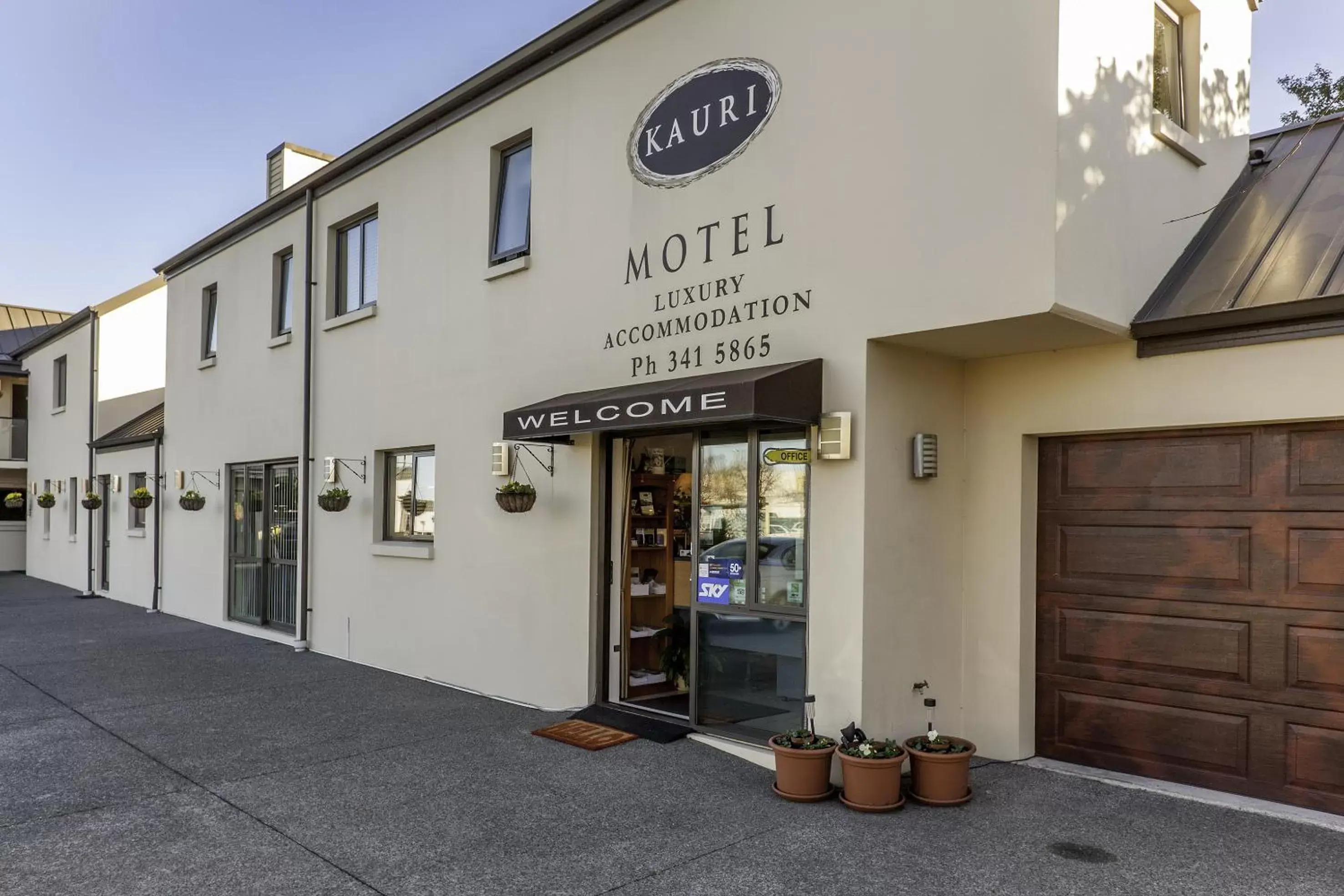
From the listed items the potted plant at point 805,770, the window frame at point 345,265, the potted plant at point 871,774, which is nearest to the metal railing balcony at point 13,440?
the window frame at point 345,265

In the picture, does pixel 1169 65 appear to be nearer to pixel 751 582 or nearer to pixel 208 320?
pixel 751 582

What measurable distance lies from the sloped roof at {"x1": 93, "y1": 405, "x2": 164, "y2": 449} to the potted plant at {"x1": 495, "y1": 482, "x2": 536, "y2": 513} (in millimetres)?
10438

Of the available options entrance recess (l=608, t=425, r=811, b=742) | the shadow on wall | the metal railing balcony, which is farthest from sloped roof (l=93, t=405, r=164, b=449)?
the shadow on wall

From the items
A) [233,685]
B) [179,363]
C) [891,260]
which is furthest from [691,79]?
[179,363]

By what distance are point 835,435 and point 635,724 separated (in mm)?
2916

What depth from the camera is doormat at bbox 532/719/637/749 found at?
698 cm

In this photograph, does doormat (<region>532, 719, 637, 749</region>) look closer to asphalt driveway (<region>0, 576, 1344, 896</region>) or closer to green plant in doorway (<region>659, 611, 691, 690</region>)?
asphalt driveway (<region>0, 576, 1344, 896</region>)

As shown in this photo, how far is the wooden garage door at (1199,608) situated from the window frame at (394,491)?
6472mm

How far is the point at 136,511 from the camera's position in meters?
17.4

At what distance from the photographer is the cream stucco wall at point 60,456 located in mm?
20203

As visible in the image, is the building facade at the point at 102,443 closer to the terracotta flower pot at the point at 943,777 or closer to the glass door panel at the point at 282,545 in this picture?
the glass door panel at the point at 282,545

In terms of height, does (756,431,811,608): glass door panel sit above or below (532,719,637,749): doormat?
above

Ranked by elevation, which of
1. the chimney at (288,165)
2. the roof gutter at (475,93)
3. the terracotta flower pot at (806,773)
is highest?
the chimney at (288,165)

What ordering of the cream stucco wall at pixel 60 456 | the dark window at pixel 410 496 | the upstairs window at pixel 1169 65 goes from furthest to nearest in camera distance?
the cream stucco wall at pixel 60 456
the dark window at pixel 410 496
the upstairs window at pixel 1169 65
